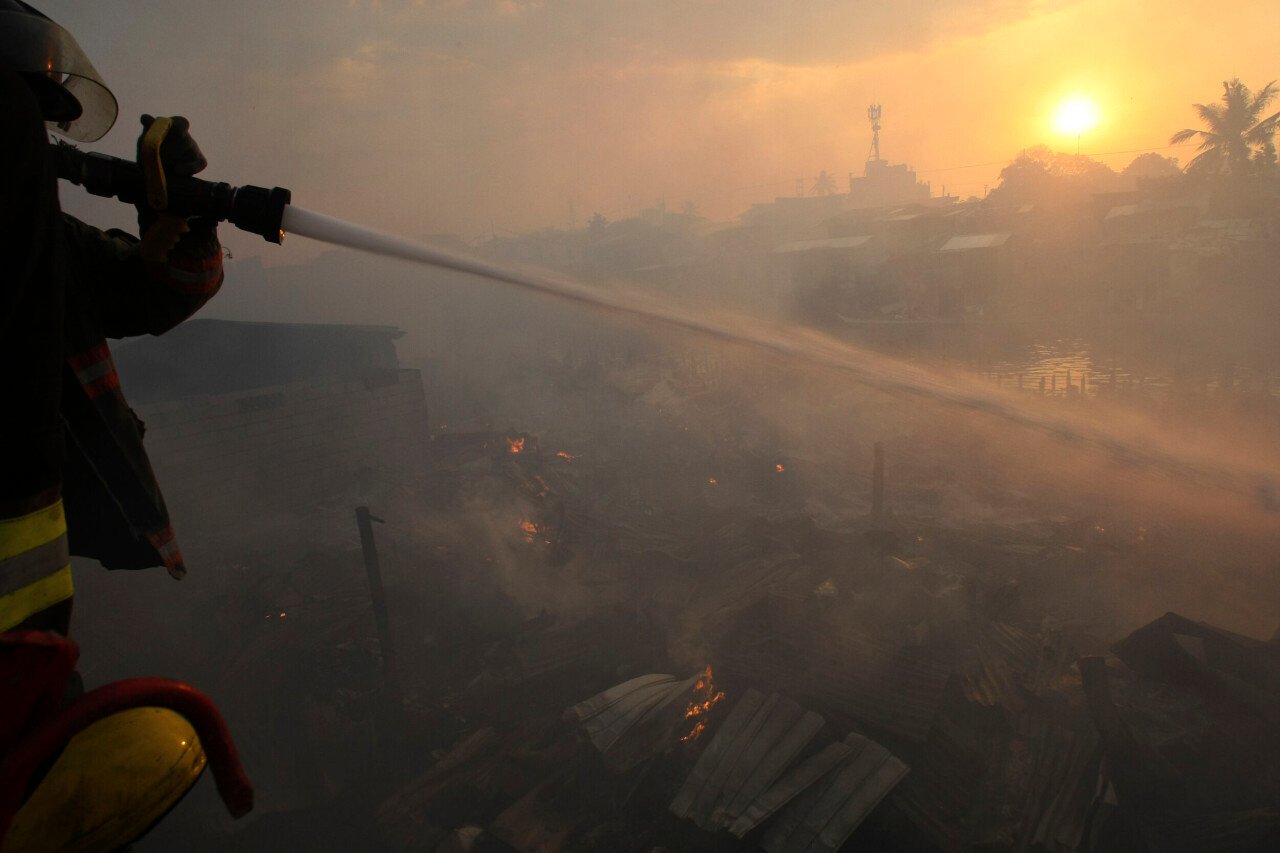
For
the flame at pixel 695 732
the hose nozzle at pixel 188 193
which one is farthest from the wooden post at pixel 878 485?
the hose nozzle at pixel 188 193

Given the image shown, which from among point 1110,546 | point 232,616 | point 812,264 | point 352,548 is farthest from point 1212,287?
point 232,616

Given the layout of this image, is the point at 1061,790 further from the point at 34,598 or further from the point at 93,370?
the point at 93,370

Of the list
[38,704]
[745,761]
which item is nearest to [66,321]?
[38,704]

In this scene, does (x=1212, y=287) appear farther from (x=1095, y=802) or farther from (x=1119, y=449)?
(x=1095, y=802)

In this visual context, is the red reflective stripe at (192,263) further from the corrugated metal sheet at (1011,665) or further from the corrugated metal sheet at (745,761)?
the corrugated metal sheet at (1011,665)

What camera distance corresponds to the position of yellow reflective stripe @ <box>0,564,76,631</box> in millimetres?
1187

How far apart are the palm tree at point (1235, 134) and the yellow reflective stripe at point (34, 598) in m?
42.7

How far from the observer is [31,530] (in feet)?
4.07

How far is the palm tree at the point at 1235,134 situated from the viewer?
3039 cm

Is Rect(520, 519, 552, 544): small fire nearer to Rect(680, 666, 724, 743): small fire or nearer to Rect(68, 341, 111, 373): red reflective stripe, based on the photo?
Rect(680, 666, 724, 743): small fire

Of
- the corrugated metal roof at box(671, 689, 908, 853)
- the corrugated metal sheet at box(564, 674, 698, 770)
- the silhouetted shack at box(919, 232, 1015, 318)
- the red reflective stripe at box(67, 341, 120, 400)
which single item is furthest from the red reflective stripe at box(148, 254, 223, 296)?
the silhouetted shack at box(919, 232, 1015, 318)

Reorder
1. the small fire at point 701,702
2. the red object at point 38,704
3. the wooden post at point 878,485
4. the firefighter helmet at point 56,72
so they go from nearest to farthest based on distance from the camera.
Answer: the red object at point 38,704 < the firefighter helmet at point 56,72 < the small fire at point 701,702 < the wooden post at point 878,485

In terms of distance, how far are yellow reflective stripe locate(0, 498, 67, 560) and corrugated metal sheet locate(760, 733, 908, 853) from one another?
15.6 ft

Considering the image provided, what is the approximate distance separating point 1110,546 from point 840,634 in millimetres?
5970
